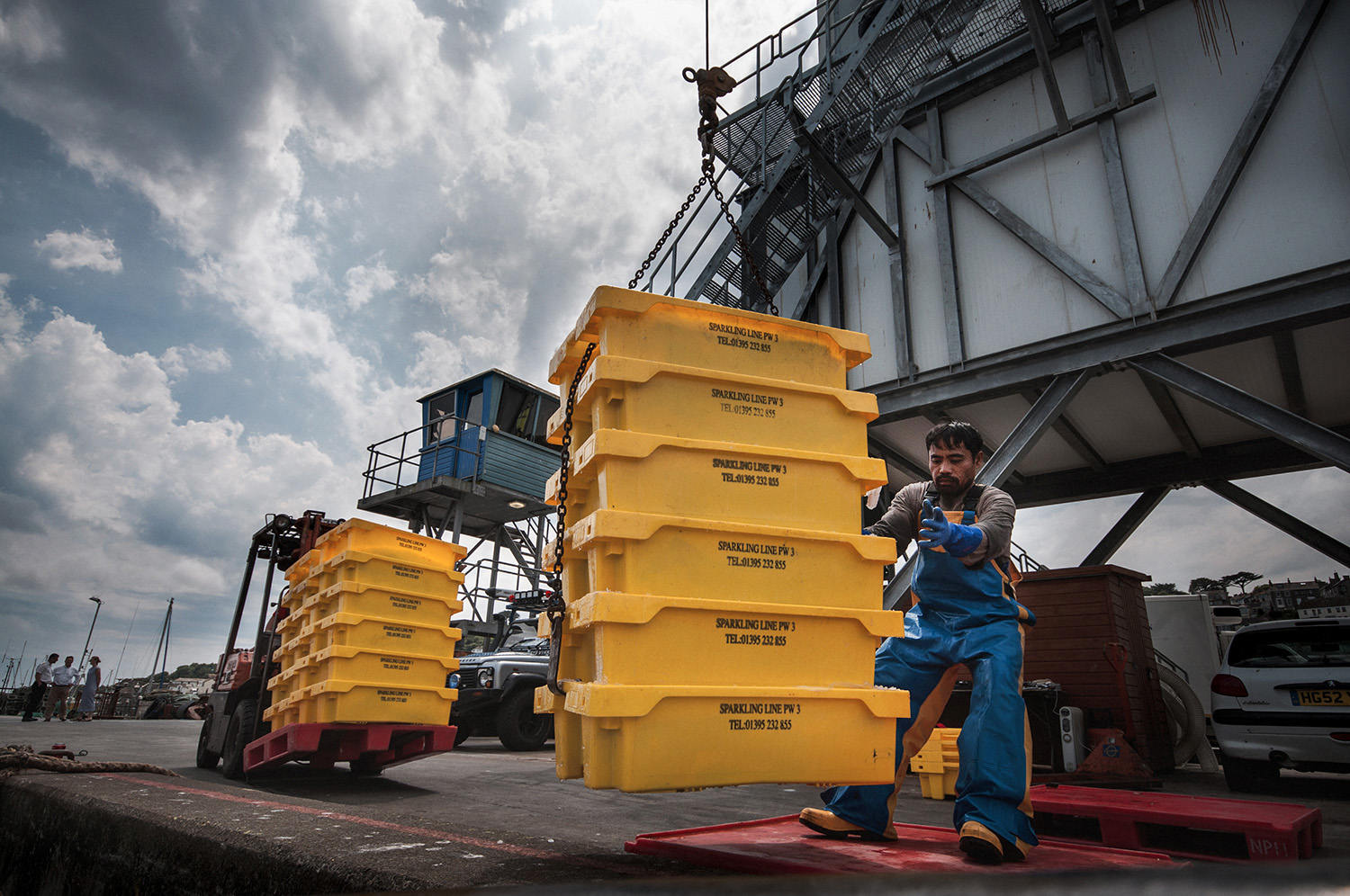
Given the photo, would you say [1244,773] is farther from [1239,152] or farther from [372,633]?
[372,633]

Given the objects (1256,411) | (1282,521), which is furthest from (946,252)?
(1282,521)

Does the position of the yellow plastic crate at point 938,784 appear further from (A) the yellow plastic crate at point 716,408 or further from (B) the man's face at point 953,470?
(A) the yellow plastic crate at point 716,408

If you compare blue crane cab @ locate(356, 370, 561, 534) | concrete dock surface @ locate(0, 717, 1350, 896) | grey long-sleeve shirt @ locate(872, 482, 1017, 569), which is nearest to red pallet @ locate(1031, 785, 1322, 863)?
concrete dock surface @ locate(0, 717, 1350, 896)

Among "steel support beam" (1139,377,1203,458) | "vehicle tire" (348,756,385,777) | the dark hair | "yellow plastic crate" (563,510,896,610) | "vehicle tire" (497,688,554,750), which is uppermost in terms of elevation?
"steel support beam" (1139,377,1203,458)

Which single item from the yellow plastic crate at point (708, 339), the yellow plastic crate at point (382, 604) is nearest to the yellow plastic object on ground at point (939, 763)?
the yellow plastic crate at point (708, 339)

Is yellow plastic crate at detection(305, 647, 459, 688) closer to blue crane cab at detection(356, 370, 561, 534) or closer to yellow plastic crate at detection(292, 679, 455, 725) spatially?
yellow plastic crate at detection(292, 679, 455, 725)

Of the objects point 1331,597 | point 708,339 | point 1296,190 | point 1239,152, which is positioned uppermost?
point 1239,152

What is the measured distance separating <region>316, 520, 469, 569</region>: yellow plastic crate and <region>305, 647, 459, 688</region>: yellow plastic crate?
0.87 meters

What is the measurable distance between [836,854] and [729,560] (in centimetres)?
105

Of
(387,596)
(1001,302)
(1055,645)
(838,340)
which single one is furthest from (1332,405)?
(387,596)

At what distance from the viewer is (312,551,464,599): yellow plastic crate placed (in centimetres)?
664

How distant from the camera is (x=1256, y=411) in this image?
6.70 metres

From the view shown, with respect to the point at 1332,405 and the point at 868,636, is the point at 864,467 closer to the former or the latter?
the point at 868,636

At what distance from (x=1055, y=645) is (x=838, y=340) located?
20.6 feet
